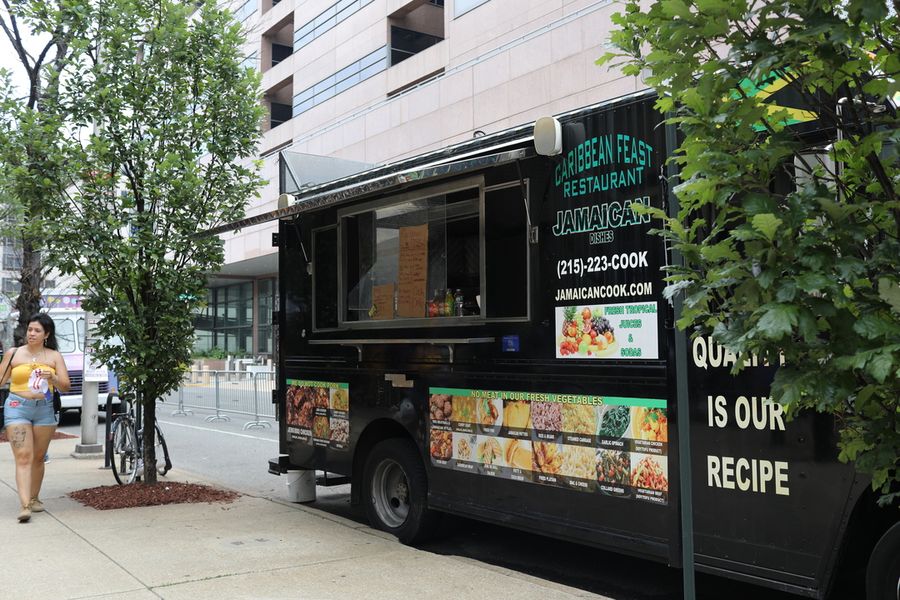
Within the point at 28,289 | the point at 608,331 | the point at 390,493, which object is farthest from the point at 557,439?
the point at 28,289

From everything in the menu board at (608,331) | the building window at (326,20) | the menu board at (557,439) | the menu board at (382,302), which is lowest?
the menu board at (557,439)

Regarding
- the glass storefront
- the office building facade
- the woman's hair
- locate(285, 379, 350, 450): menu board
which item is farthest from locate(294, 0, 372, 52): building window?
locate(285, 379, 350, 450): menu board

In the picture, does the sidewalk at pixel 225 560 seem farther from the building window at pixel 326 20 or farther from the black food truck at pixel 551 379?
the building window at pixel 326 20

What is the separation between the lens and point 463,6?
27141mm

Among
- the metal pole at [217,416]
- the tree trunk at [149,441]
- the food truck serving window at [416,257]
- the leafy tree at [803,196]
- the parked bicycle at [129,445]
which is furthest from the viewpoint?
the metal pole at [217,416]

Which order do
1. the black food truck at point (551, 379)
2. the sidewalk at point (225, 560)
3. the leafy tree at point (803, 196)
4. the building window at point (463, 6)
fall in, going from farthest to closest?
the building window at point (463, 6) < the sidewalk at point (225, 560) < the black food truck at point (551, 379) < the leafy tree at point (803, 196)

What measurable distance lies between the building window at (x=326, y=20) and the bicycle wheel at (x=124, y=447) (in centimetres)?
2597

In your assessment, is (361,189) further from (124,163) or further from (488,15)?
(488,15)

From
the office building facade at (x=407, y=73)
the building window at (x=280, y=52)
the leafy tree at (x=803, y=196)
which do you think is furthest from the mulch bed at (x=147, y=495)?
the building window at (x=280, y=52)

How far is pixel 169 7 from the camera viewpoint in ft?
28.5

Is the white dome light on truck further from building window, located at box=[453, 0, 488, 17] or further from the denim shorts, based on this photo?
building window, located at box=[453, 0, 488, 17]

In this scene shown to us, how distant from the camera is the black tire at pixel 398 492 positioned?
670cm

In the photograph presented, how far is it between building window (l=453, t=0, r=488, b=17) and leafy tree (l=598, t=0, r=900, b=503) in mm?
25228

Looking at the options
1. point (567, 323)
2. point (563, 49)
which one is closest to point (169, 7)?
point (567, 323)
